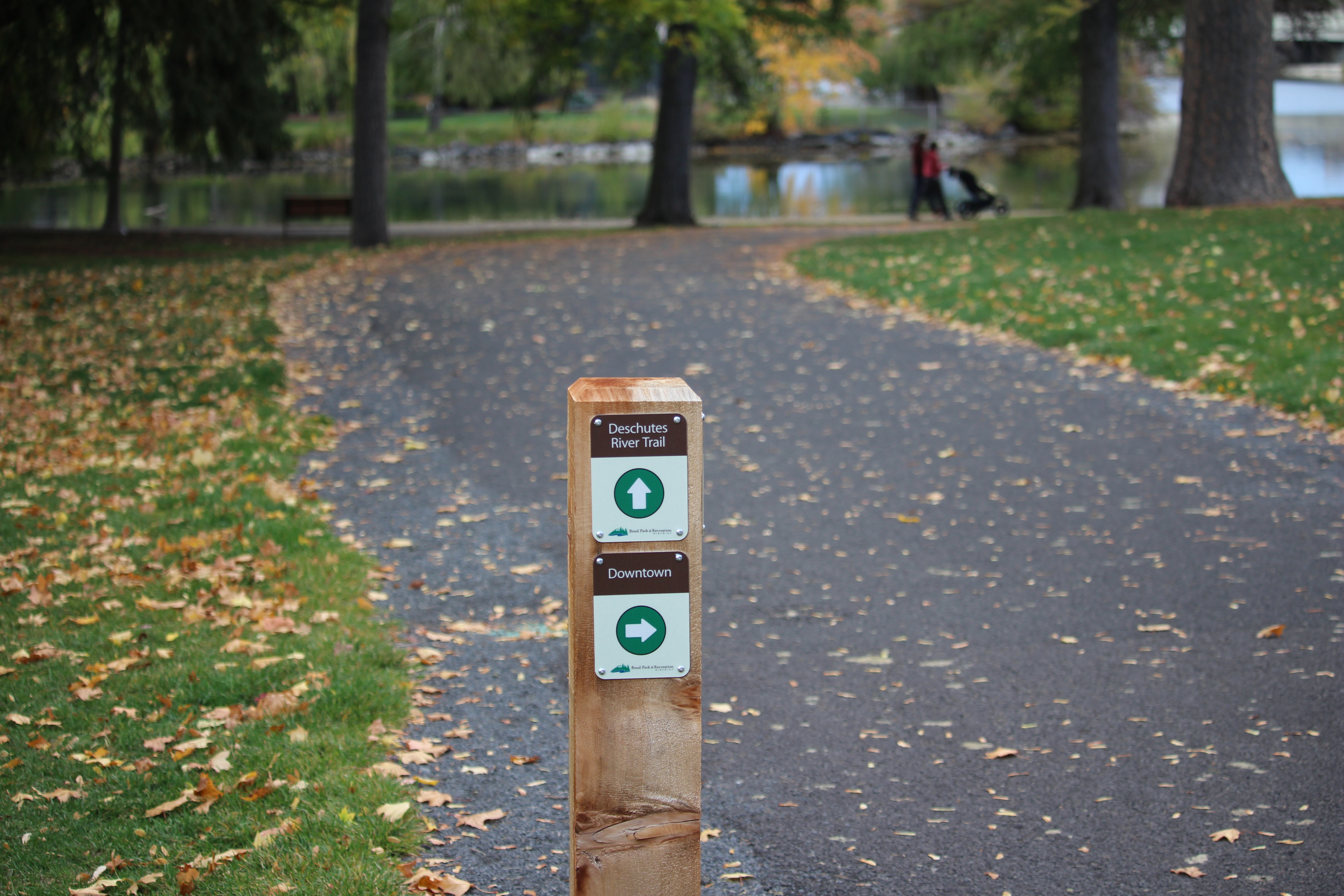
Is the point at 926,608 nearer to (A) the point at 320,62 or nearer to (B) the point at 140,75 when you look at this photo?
(B) the point at 140,75

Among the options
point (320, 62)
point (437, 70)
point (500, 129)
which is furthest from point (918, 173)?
point (500, 129)

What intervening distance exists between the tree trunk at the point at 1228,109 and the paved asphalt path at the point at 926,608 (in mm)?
8055

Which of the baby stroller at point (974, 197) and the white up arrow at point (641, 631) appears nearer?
the white up arrow at point (641, 631)

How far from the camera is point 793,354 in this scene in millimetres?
11828

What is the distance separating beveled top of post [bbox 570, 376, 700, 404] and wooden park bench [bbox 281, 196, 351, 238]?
2278 cm

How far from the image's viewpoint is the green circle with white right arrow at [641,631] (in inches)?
103

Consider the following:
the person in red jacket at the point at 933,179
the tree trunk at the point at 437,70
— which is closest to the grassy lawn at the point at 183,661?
the person in red jacket at the point at 933,179

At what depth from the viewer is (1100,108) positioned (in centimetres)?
2308

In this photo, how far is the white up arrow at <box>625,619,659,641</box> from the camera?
2.62 metres

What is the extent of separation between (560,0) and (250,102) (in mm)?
7111

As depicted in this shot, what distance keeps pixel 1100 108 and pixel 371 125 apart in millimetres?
13458

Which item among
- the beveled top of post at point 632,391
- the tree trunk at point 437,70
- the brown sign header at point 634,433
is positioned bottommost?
the brown sign header at point 634,433

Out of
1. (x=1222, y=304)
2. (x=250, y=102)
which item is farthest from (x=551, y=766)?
(x=250, y=102)

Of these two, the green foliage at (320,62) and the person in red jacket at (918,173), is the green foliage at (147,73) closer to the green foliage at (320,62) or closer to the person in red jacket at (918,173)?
the green foliage at (320,62)
